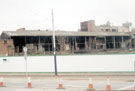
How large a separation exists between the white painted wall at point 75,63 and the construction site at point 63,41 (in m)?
12.3

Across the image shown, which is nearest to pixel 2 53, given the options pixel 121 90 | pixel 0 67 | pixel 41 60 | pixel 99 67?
pixel 0 67

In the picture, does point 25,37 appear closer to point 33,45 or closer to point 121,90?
point 33,45

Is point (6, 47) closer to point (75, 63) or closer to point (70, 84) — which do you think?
point (75, 63)

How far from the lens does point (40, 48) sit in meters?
51.2

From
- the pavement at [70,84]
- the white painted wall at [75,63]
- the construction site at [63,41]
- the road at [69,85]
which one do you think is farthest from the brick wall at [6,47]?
the road at [69,85]

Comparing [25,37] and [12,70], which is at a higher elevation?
[25,37]

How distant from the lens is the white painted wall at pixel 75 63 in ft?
92.5

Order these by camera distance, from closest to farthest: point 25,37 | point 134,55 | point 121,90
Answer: point 121,90
point 134,55
point 25,37

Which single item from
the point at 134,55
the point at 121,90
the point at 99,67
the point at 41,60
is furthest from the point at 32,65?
the point at 121,90

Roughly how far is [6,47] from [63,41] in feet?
40.4

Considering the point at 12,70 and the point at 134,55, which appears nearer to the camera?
the point at 134,55

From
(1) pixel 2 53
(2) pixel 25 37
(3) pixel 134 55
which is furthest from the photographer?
(2) pixel 25 37

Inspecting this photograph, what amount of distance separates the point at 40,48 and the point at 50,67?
21224mm

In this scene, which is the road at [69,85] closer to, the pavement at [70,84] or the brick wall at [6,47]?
the pavement at [70,84]
